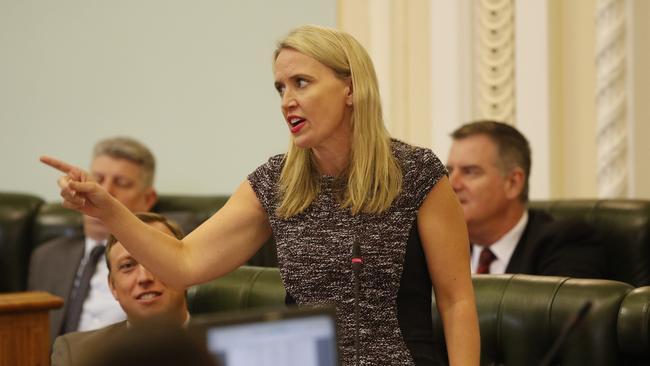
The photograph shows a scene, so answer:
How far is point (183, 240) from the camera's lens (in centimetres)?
227

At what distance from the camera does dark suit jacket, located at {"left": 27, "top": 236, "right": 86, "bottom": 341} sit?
4.12 metres

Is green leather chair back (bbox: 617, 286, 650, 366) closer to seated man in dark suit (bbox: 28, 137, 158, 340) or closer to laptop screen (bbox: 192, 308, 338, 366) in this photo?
laptop screen (bbox: 192, 308, 338, 366)

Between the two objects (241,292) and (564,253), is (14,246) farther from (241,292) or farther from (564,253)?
(564,253)

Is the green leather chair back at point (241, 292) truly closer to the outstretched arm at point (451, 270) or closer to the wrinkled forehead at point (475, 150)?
the outstretched arm at point (451, 270)

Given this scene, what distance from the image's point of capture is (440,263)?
2.14 m

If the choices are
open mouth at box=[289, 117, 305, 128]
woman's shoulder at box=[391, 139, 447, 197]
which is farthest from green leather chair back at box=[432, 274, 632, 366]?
open mouth at box=[289, 117, 305, 128]

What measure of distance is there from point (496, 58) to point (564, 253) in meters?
1.06

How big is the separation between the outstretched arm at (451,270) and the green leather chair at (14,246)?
9.73ft

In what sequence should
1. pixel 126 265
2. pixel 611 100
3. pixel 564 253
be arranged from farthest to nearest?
pixel 611 100, pixel 564 253, pixel 126 265

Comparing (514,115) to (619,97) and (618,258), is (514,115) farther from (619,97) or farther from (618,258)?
(618,258)

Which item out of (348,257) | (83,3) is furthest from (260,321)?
(83,3)

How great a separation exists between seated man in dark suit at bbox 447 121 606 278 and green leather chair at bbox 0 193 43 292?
2120 mm

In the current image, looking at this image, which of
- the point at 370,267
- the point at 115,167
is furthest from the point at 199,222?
the point at 370,267

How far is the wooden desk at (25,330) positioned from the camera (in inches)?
112
